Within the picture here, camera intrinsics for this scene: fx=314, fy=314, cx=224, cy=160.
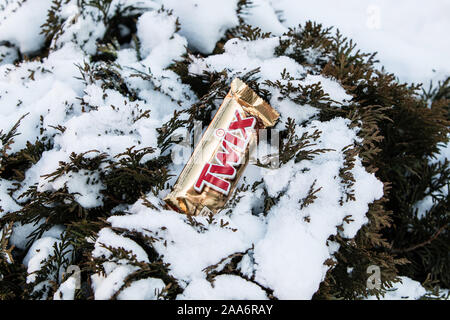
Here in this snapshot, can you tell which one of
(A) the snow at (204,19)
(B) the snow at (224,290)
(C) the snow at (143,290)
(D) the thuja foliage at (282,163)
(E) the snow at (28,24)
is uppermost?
(A) the snow at (204,19)

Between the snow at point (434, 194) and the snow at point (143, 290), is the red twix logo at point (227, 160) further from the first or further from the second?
the snow at point (434, 194)

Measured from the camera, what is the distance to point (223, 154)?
5.38 feet

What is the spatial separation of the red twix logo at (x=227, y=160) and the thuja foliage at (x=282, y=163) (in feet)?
0.34

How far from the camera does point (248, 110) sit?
170 centimetres

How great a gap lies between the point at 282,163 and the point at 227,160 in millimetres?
287

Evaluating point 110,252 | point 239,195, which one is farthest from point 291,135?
point 110,252

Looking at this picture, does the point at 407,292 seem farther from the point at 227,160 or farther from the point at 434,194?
the point at 227,160

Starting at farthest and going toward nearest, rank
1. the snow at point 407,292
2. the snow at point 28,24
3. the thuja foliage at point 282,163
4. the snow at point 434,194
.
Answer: the snow at point 28,24 < the snow at point 434,194 < the snow at point 407,292 < the thuja foliage at point 282,163

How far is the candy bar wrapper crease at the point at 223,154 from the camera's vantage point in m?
1.60

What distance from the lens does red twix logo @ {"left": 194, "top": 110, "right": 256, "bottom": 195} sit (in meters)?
1.62

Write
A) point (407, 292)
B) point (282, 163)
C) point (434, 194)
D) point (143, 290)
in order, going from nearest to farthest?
point (143, 290)
point (282, 163)
point (407, 292)
point (434, 194)

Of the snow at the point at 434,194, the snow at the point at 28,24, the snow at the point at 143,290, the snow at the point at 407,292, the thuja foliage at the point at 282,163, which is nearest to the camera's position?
the snow at the point at 143,290

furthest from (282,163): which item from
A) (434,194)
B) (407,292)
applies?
(434,194)

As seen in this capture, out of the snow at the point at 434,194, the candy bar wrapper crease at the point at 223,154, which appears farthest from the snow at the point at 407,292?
the candy bar wrapper crease at the point at 223,154
